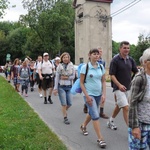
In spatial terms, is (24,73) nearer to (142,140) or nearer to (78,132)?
(78,132)

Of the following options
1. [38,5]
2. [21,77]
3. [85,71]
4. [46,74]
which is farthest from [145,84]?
[38,5]

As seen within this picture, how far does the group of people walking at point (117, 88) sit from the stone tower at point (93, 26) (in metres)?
17.9

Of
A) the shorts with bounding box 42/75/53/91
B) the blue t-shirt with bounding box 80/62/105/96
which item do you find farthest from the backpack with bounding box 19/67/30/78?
the blue t-shirt with bounding box 80/62/105/96

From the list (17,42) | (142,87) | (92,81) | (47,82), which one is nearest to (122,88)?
(92,81)

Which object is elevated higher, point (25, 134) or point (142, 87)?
point (142, 87)

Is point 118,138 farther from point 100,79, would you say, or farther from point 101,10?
point 101,10

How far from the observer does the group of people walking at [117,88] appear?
3.01 meters

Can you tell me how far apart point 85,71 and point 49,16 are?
1218 inches

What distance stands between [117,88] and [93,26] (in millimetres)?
23736

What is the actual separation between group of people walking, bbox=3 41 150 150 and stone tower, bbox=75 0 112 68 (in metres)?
17.9

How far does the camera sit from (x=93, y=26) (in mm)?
28859

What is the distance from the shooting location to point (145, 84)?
2988 mm

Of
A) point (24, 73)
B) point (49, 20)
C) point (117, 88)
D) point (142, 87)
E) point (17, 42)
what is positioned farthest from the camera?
point (17, 42)

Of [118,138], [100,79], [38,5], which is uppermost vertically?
[38,5]
